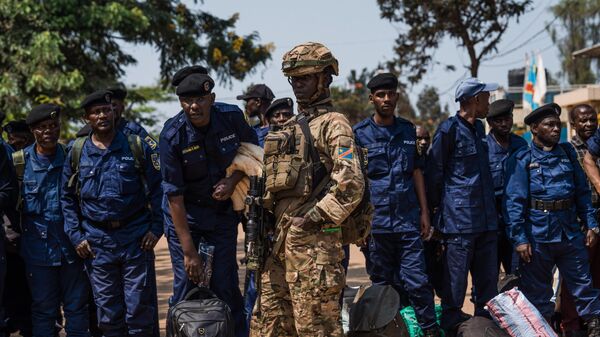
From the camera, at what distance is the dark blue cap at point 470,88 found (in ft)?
23.4

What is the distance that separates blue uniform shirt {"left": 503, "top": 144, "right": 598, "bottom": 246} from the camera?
6938mm

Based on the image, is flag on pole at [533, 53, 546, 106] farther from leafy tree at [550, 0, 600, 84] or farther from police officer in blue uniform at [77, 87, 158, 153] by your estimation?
leafy tree at [550, 0, 600, 84]

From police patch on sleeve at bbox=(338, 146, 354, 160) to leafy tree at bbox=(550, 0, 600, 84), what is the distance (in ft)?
167

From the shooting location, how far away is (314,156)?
521 cm

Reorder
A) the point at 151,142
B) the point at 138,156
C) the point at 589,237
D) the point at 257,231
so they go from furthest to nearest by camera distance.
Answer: the point at 589,237, the point at 151,142, the point at 138,156, the point at 257,231

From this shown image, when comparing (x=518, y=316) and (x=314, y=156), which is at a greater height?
(x=314, y=156)

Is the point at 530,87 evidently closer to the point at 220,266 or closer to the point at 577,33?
the point at 220,266

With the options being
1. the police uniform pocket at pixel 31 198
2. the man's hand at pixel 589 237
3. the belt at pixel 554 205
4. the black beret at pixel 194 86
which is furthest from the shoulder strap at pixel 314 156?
the man's hand at pixel 589 237

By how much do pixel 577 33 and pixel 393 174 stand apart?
2033 inches

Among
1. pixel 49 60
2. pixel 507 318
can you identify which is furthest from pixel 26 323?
pixel 49 60

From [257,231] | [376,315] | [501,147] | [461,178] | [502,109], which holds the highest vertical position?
[502,109]

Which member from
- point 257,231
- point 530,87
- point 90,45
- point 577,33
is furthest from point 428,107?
point 257,231

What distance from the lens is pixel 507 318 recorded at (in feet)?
21.0

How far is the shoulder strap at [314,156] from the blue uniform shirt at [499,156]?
2.78 m
